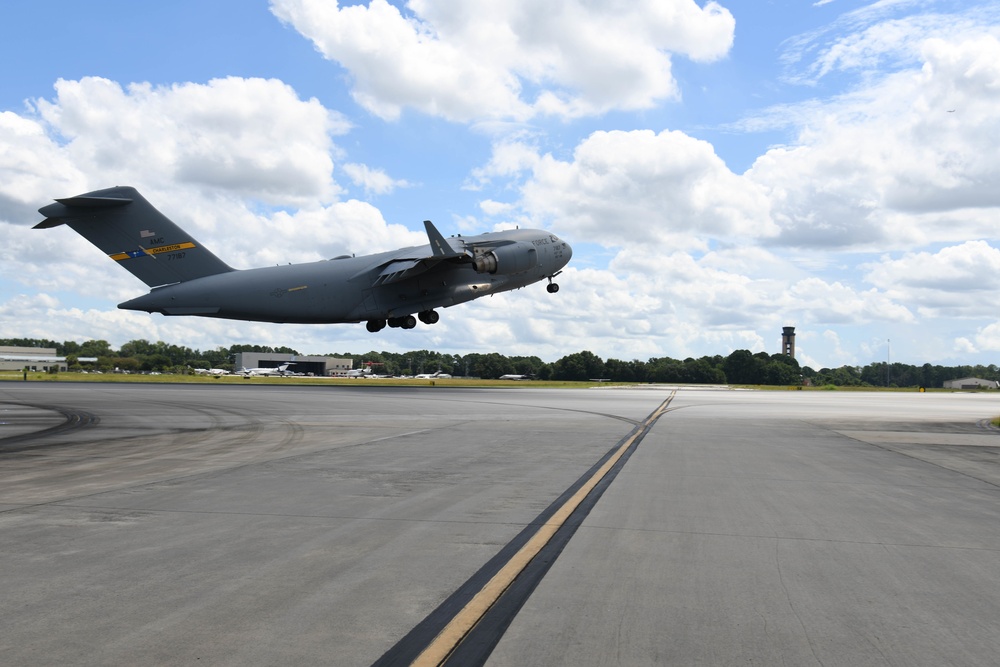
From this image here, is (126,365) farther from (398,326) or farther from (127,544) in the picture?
(127,544)

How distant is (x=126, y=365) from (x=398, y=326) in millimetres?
84082

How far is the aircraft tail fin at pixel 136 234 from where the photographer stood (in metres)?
43.4

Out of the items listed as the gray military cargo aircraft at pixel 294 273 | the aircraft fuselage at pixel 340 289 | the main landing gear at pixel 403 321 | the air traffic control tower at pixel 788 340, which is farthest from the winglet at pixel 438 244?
the air traffic control tower at pixel 788 340

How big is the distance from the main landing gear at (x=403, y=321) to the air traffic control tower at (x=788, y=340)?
522ft

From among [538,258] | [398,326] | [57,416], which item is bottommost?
[57,416]

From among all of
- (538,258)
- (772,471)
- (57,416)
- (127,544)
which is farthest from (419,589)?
(538,258)

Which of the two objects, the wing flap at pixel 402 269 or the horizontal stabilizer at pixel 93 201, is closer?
the horizontal stabilizer at pixel 93 201

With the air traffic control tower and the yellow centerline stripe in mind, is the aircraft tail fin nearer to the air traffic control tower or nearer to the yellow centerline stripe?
the yellow centerline stripe

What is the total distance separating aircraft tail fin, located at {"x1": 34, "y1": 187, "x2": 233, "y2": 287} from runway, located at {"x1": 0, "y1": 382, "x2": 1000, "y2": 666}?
32164 mm

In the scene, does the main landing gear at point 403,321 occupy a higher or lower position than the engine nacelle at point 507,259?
lower

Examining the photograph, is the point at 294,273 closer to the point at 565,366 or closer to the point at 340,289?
the point at 340,289

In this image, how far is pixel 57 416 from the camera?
24.4m

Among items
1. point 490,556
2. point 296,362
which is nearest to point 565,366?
point 296,362

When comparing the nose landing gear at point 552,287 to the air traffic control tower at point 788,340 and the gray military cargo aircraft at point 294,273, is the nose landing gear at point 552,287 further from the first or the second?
the air traffic control tower at point 788,340
